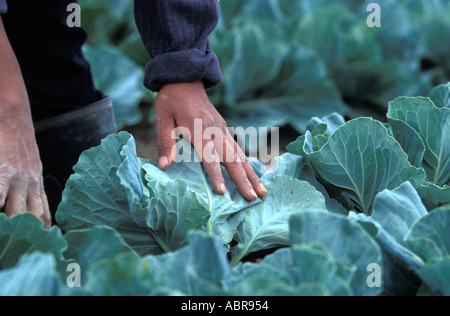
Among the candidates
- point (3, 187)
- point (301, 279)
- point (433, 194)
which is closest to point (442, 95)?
point (433, 194)

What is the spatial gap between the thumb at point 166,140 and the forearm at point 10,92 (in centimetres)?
36

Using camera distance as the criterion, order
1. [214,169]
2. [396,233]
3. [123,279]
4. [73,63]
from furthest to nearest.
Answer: [73,63], [214,169], [396,233], [123,279]

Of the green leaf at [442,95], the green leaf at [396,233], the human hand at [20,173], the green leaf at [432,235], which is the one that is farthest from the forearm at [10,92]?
the green leaf at [442,95]

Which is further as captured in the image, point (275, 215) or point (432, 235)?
point (275, 215)

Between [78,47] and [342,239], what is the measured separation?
4.60 ft

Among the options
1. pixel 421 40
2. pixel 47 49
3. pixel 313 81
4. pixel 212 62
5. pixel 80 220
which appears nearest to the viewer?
pixel 80 220

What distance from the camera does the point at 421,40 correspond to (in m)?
4.48

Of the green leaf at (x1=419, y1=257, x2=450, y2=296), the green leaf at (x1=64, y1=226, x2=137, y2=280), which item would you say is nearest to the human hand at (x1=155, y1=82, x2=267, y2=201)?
the green leaf at (x1=64, y1=226, x2=137, y2=280)

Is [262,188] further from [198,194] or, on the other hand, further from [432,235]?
[432,235]

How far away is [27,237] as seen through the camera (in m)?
1.05

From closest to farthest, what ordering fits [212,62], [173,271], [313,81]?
1. [173,271]
2. [212,62]
3. [313,81]

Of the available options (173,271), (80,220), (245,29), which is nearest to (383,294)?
(173,271)
